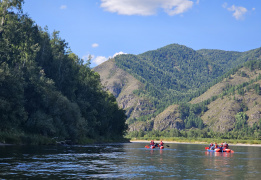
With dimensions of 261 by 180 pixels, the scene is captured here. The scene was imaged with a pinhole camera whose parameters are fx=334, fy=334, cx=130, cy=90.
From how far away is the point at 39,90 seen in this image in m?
79.6

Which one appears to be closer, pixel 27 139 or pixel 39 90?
pixel 27 139

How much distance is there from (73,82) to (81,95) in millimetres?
7393

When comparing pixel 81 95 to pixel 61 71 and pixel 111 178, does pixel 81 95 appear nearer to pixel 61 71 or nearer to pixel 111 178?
pixel 61 71

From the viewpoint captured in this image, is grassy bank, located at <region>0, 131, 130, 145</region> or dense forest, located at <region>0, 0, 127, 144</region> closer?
grassy bank, located at <region>0, 131, 130, 145</region>

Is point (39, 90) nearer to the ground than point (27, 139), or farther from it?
farther from it

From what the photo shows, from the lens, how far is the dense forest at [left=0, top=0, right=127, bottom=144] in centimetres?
6750

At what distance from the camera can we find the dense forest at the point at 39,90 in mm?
67500

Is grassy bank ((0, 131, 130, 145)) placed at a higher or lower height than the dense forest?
lower

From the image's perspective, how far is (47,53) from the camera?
9988 cm

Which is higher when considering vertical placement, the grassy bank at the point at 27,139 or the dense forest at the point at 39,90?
the dense forest at the point at 39,90

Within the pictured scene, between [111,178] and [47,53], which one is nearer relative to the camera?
[111,178]

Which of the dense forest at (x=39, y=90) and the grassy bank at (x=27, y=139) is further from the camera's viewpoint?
the dense forest at (x=39, y=90)

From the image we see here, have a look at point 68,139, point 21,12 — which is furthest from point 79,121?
point 21,12

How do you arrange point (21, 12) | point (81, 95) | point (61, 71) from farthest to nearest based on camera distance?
point (81, 95)
point (61, 71)
point (21, 12)
